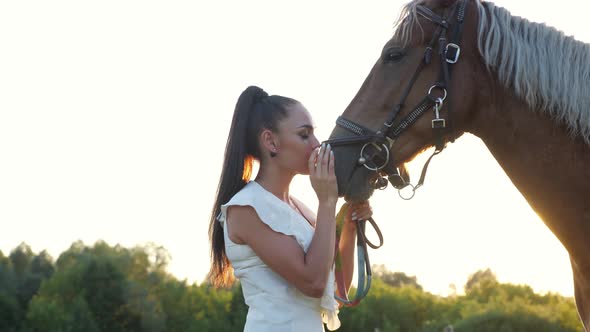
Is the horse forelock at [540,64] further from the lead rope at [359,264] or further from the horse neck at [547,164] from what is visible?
the lead rope at [359,264]

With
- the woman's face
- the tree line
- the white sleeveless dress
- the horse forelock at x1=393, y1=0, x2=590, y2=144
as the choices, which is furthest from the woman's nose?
the tree line

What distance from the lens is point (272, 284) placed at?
10.6ft

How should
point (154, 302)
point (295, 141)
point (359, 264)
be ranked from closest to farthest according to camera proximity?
point (295, 141) < point (359, 264) < point (154, 302)

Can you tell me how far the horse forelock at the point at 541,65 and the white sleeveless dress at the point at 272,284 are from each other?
106cm

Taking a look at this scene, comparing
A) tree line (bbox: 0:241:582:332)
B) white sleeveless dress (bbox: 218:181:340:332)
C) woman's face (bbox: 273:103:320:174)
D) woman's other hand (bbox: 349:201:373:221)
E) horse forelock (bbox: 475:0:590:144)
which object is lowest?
white sleeveless dress (bbox: 218:181:340:332)

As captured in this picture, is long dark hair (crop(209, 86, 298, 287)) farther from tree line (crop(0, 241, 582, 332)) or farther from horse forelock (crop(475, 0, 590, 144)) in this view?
tree line (crop(0, 241, 582, 332))

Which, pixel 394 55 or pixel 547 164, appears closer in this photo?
pixel 547 164

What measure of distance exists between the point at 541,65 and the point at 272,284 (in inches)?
55.2

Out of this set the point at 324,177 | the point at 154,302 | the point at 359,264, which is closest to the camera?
the point at 324,177

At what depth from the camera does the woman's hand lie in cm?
319

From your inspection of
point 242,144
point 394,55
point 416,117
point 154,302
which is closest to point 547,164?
point 416,117

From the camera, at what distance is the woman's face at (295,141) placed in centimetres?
336

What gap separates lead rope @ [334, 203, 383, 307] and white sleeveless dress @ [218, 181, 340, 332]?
0.59 ft

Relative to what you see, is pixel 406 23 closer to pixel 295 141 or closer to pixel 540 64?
pixel 540 64
